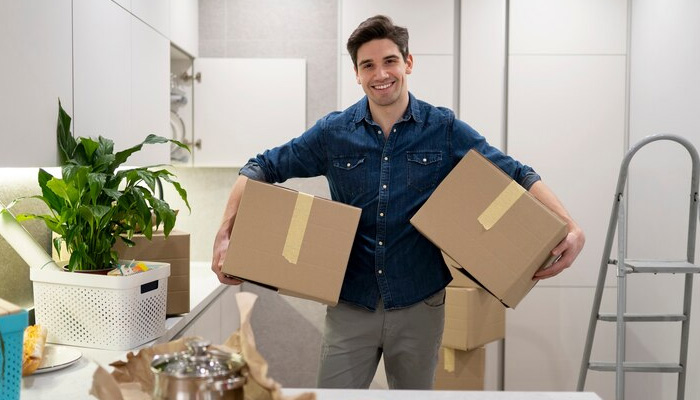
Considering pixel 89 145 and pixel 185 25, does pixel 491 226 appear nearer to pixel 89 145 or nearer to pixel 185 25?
pixel 89 145

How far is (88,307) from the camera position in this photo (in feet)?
6.21

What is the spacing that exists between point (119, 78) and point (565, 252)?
1.60m

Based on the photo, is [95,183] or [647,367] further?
[647,367]

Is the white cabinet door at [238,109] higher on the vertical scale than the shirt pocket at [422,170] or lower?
higher

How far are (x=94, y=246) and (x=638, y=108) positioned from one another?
Answer: 2.54 metres

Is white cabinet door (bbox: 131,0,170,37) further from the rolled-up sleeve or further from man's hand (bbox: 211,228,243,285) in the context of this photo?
man's hand (bbox: 211,228,243,285)

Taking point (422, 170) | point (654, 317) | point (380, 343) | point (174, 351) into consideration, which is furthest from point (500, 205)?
point (654, 317)

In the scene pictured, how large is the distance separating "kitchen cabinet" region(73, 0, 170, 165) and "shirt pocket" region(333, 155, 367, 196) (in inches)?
31.0

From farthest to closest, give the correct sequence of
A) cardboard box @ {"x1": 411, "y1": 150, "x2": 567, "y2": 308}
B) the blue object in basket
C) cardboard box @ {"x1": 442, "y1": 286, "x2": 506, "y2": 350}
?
cardboard box @ {"x1": 442, "y1": 286, "x2": 506, "y2": 350} → cardboard box @ {"x1": 411, "y1": 150, "x2": 567, "y2": 308} → the blue object in basket

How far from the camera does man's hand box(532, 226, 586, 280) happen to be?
5.48 feet

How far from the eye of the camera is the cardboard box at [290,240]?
1.67 metres

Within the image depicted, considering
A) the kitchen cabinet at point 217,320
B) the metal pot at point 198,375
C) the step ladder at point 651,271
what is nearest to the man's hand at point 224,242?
the kitchen cabinet at point 217,320

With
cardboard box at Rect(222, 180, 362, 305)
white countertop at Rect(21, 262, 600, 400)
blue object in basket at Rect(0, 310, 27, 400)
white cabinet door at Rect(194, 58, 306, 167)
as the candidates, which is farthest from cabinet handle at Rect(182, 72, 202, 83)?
blue object in basket at Rect(0, 310, 27, 400)

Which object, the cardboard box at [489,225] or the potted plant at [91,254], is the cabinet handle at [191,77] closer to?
the potted plant at [91,254]
